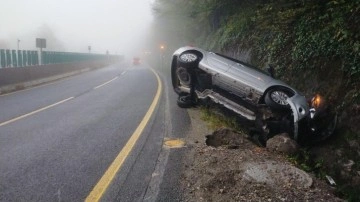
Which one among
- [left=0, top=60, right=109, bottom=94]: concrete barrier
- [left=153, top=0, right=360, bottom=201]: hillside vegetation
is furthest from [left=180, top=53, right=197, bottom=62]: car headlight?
[left=0, top=60, right=109, bottom=94]: concrete barrier

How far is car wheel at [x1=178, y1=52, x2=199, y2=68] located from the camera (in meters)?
8.94

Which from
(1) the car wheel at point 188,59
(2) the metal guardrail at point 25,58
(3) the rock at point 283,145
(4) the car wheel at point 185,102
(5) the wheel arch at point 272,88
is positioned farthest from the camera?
(2) the metal guardrail at point 25,58

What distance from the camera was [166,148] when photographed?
620 centimetres

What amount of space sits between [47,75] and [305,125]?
70.1 feet

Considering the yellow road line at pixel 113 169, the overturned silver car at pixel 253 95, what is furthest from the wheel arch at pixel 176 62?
the yellow road line at pixel 113 169

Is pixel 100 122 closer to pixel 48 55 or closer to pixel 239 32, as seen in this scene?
pixel 239 32

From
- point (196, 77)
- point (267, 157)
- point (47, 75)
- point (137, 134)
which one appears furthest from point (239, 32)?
point (47, 75)

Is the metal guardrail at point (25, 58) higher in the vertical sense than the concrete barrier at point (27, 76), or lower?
higher

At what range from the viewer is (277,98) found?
692 centimetres

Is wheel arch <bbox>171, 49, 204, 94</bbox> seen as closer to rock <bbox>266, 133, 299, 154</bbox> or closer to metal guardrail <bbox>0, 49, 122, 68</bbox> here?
rock <bbox>266, 133, 299, 154</bbox>

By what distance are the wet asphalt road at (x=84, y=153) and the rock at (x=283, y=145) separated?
1.60 meters

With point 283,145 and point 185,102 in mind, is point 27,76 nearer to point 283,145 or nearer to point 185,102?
point 185,102

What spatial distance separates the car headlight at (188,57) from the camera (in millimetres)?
8991

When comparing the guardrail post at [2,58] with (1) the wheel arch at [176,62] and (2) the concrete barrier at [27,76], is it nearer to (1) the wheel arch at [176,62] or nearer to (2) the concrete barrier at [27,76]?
(2) the concrete barrier at [27,76]
